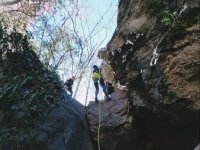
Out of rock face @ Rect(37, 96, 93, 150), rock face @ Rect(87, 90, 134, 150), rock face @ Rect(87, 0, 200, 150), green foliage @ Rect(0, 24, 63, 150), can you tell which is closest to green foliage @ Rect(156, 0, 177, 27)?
rock face @ Rect(87, 0, 200, 150)

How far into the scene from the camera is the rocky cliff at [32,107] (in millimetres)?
10352

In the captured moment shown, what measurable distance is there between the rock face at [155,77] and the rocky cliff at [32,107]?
79 cm

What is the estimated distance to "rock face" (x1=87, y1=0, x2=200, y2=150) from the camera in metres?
8.66

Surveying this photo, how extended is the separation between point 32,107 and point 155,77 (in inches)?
160

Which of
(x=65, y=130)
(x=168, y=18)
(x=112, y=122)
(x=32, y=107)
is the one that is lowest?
(x=65, y=130)

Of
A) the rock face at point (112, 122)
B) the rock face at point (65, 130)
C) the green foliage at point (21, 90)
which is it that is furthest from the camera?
the rock face at point (112, 122)

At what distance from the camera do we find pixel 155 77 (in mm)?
9102

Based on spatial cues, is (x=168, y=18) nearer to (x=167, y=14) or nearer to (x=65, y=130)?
(x=167, y=14)

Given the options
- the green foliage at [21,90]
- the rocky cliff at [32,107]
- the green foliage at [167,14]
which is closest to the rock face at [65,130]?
the rocky cliff at [32,107]

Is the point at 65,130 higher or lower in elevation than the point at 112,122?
lower

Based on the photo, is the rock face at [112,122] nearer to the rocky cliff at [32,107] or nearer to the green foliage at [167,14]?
the rocky cliff at [32,107]

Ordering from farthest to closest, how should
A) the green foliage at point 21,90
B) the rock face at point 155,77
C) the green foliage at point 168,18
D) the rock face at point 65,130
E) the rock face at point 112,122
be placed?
the rock face at point 112,122 < the green foliage at point 21,90 < the rock face at point 65,130 < the green foliage at point 168,18 < the rock face at point 155,77

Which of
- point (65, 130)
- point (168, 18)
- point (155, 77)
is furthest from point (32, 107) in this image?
point (168, 18)

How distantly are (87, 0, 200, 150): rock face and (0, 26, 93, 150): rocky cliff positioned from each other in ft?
2.58
